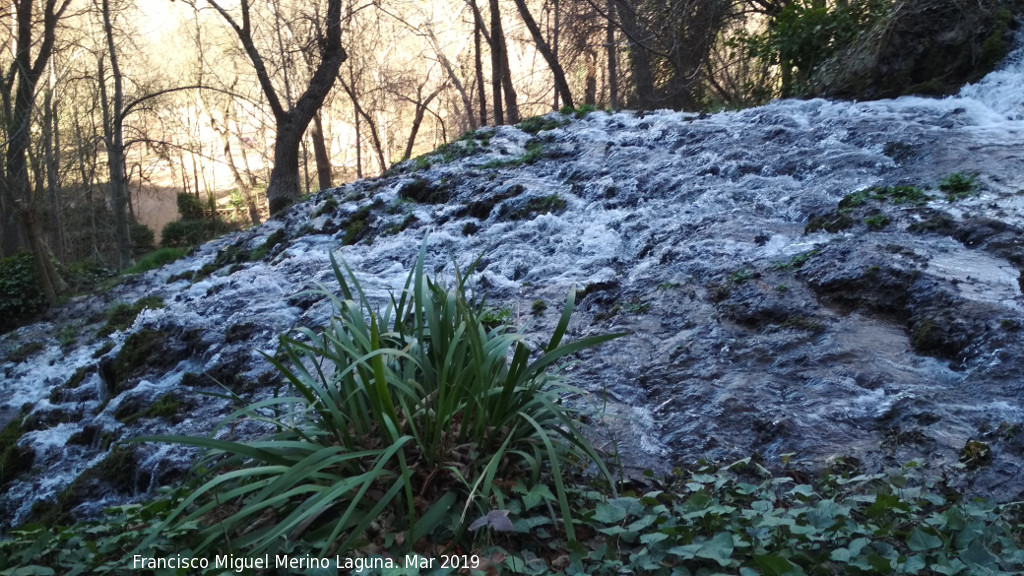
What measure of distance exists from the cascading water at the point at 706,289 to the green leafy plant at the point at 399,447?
1.37 feet

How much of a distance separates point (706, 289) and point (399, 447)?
120 inches

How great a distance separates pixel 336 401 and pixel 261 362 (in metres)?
2.67

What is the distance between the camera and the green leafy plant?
246 centimetres

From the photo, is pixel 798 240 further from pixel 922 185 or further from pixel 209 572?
pixel 209 572

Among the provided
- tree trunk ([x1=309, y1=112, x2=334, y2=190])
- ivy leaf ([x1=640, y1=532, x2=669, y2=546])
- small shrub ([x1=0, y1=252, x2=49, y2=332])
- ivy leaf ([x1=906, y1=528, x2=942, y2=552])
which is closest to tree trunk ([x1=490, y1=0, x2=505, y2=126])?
tree trunk ([x1=309, y1=112, x2=334, y2=190])

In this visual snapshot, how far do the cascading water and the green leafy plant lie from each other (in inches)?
16.4

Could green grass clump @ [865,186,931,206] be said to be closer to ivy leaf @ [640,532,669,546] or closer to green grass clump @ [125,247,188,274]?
ivy leaf @ [640,532,669,546]

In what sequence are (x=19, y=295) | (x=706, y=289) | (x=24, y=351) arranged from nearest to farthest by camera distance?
(x=706, y=289)
(x=24, y=351)
(x=19, y=295)

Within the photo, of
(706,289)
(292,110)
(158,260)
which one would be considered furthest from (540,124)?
(158,260)

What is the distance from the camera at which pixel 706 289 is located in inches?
198

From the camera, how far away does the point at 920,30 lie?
326 inches

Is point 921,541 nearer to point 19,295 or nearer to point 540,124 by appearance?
Answer: point 540,124

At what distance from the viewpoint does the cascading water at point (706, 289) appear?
350 cm

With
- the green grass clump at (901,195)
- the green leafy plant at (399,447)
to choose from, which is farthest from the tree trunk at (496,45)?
the green leafy plant at (399,447)
